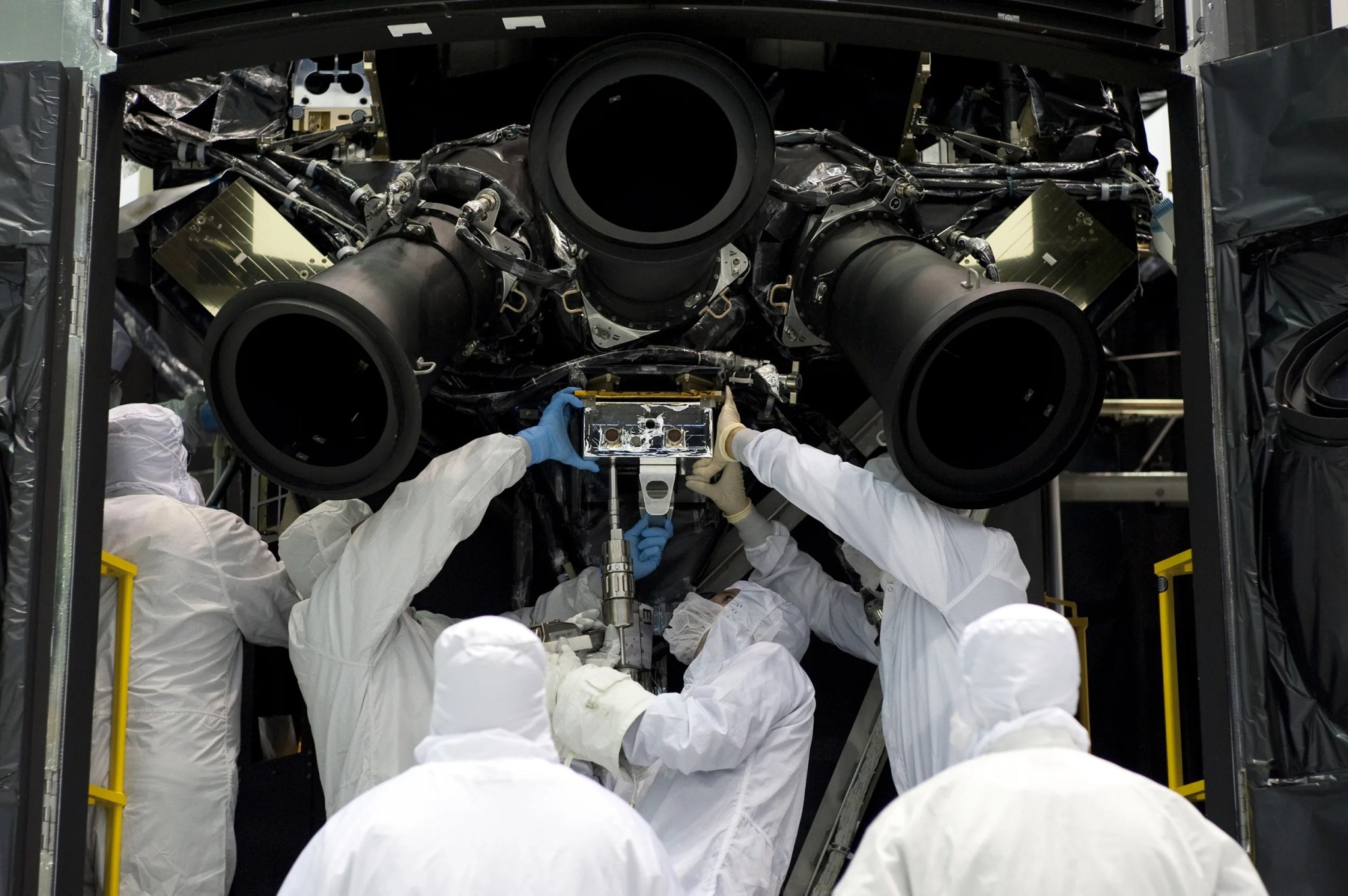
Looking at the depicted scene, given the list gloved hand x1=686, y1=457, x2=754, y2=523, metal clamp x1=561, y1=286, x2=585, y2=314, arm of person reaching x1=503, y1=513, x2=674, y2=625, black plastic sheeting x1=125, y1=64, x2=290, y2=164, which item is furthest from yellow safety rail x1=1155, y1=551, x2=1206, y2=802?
black plastic sheeting x1=125, y1=64, x2=290, y2=164

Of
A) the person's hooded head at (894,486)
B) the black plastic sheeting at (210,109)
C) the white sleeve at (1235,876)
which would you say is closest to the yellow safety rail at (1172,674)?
the person's hooded head at (894,486)

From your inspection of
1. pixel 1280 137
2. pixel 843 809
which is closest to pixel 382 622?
pixel 843 809

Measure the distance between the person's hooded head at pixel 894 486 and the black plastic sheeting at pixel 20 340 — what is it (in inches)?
74.9

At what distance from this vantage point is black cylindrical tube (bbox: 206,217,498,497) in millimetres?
3201

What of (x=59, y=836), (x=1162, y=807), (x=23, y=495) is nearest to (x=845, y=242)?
(x=1162, y=807)

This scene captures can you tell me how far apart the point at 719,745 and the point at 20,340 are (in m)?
1.83

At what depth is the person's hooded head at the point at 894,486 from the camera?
3689mm

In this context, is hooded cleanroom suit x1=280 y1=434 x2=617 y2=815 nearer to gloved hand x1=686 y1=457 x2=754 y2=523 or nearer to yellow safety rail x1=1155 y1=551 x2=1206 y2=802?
gloved hand x1=686 y1=457 x2=754 y2=523

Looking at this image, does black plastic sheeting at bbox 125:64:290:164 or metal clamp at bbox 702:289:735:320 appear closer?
metal clamp at bbox 702:289:735:320

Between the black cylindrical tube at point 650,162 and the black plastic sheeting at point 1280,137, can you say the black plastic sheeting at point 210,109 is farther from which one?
the black plastic sheeting at point 1280,137

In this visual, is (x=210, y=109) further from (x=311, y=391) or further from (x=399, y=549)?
(x=399, y=549)

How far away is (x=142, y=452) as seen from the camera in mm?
4203

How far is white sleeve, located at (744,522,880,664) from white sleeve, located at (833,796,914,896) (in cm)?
165

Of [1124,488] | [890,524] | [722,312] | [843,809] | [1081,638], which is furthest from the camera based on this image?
[1124,488]
